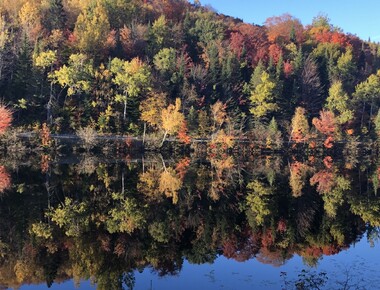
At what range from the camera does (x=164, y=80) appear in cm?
6238

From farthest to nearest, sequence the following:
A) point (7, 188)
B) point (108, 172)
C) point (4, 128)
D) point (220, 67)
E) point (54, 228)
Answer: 1. point (220, 67)
2. point (4, 128)
3. point (108, 172)
4. point (7, 188)
5. point (54, 228)

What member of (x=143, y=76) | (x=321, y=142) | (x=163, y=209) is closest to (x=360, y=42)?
(x=321, y=142)

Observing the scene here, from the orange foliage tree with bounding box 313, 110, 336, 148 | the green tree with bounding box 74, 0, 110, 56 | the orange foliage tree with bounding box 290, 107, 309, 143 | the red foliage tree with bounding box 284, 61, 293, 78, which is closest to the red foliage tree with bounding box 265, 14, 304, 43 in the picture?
the red foliage tree with bounding box 284, 61, 293, 78

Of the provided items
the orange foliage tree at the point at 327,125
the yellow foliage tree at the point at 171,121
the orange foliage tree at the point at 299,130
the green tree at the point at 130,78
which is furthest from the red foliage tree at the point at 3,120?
the orange foliage tree at the point at 327,125

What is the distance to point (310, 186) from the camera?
2748 centimetres

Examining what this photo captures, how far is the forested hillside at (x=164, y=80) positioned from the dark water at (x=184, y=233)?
23.9 metres

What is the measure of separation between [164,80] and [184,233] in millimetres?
48681

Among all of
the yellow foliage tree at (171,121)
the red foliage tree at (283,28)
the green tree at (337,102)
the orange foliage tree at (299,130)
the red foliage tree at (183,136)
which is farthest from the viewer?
the red foliage tree at (283,28)

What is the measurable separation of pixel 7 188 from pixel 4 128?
67.8 ft

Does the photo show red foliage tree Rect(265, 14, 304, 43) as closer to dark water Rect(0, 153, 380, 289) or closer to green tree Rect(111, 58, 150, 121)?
green tree Rect(111, 58, 150, 121)

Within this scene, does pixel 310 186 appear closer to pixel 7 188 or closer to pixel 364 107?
pixel 7 188

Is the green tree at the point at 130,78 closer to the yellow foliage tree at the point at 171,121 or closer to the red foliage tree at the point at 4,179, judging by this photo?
the yellow foliage tree at the point at 171,121

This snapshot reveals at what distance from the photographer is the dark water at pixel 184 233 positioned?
1157cm

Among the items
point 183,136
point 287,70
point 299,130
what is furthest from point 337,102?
point 183,136
